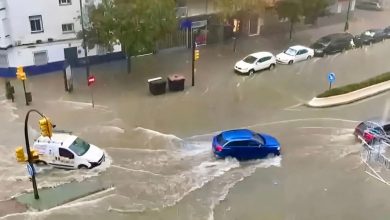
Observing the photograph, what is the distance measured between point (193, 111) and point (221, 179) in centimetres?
663

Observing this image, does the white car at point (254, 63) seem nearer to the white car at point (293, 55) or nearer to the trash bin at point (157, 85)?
the white car at point (293, 55)

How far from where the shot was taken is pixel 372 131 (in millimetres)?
22766

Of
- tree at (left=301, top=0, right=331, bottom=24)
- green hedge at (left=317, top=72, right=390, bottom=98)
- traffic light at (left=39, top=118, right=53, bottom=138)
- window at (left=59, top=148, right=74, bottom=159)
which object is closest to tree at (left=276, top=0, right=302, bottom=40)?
tree at (left=301, top=0, right=331, bottom=24)

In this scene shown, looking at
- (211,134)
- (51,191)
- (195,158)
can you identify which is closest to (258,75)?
(211,134)

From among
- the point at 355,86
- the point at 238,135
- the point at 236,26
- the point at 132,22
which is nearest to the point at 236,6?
the point at 236,26

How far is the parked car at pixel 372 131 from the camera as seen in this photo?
890 inches

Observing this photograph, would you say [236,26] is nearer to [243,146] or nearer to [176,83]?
[176,83]

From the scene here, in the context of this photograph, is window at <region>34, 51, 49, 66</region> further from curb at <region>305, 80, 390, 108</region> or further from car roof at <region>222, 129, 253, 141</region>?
curb at <region>305, 80, 390, 108</region>

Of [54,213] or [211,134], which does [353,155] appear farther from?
[54,213]

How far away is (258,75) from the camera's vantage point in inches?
1257

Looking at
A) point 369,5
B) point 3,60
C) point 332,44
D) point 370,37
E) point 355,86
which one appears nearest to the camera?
point 355,86

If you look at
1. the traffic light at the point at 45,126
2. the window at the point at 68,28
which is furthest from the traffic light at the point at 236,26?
the traffic light at the point at 45,126

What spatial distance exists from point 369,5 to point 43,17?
3461cm

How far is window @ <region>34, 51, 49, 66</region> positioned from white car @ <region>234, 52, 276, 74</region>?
12.4m
